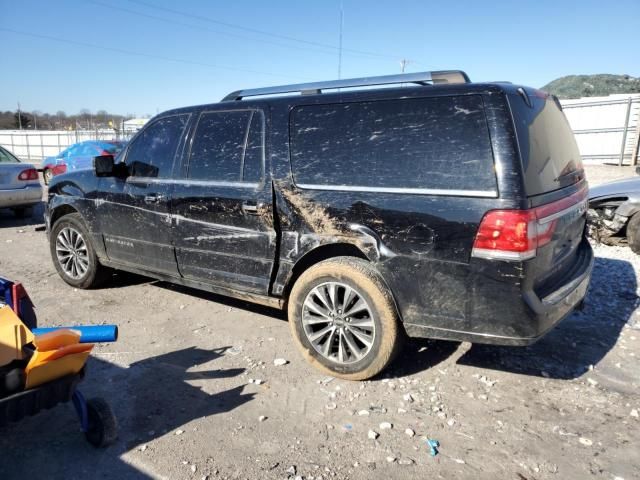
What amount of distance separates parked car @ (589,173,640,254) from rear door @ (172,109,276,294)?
5.41 meters

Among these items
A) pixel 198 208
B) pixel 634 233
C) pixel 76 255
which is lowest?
pixel 76 255

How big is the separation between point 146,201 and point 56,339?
2.25m

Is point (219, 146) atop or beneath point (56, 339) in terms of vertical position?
atop

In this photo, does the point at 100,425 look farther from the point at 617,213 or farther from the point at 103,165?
the point at 617,213

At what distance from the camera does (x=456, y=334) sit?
3043 millimetres

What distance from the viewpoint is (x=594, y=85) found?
103 ft

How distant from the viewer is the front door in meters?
4.38

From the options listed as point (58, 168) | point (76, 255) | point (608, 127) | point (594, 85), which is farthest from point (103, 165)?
point (594, 85)

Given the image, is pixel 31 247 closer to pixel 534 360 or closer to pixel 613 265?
pixel 534 360

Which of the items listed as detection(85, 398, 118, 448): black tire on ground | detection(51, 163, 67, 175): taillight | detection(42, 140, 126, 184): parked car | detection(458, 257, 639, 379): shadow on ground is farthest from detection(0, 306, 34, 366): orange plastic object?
detection(51, 163, 67, 175): taillight

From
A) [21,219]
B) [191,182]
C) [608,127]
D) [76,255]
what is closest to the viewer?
[191,182]

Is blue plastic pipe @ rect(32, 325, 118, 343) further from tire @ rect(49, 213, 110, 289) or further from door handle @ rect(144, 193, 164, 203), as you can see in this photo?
tire @ rect(49, 213, 110, 289)

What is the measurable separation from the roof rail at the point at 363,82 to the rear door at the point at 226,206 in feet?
1.12

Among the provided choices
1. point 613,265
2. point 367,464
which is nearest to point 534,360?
point 367,464
